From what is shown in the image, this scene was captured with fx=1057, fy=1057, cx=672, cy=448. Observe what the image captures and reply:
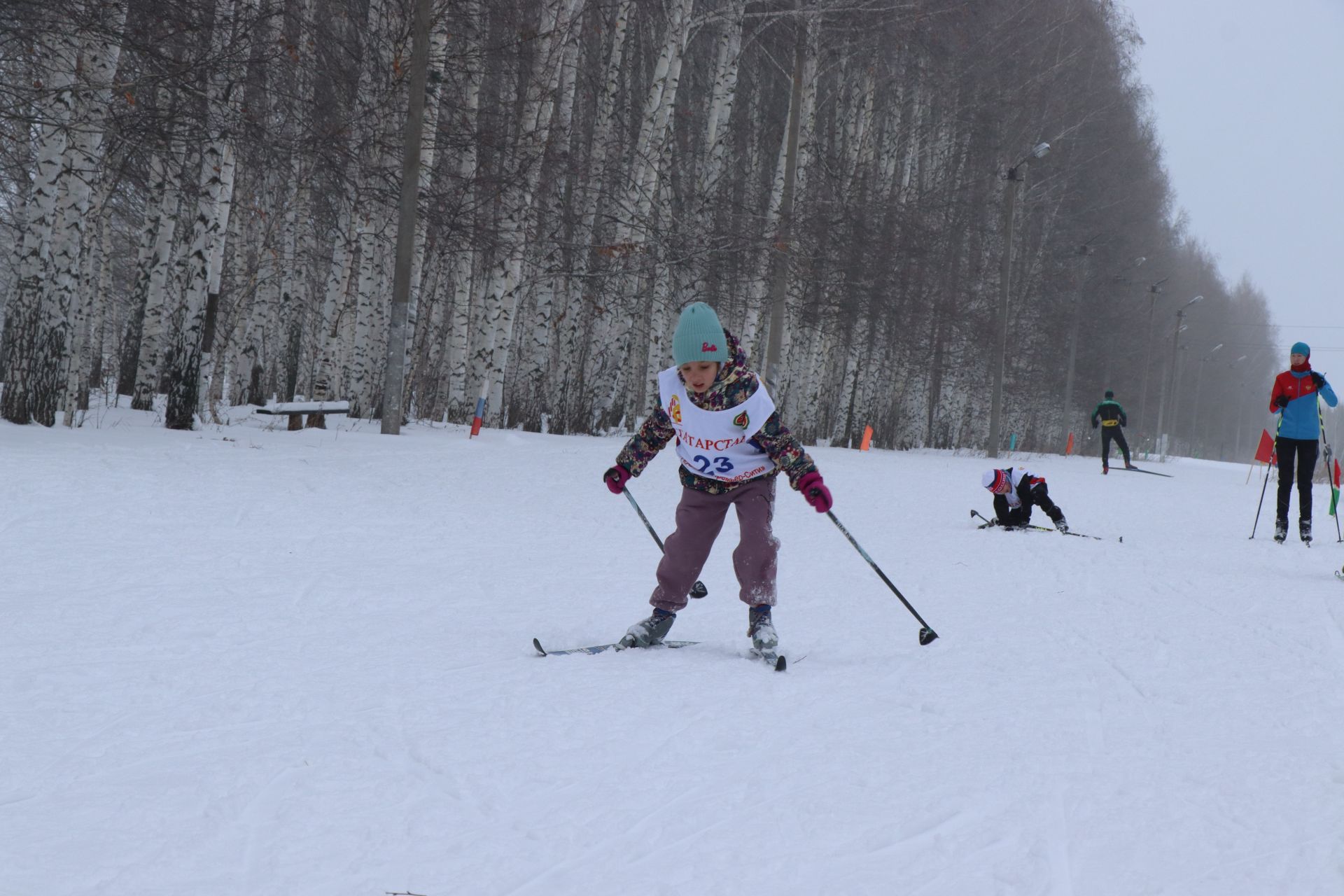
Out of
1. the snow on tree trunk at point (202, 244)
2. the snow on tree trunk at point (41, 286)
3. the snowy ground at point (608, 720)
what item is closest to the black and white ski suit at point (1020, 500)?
the snowy ground at point (608, 720)

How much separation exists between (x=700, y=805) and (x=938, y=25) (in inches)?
985

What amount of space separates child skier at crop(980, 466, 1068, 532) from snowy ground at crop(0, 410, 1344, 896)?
1.93 metres

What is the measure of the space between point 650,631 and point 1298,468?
8188 millimetres

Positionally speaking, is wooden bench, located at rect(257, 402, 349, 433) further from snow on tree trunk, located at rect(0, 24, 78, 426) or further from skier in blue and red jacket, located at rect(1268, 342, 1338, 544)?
skier in blue and red jacket, located at rect(1268, 342, 1338, 544)

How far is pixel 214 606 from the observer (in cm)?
522

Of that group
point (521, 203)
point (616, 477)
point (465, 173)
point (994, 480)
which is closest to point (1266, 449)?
point (994, 480)

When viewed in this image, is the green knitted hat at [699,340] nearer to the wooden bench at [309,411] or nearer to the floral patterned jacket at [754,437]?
the floral patterned jacket at [754,437]

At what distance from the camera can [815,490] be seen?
4.62 meters

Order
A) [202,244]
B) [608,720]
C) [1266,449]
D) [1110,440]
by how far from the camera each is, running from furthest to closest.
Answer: [1110,440] → [1266,449] → [202,244] → [608,720]

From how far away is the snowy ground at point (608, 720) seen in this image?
2.54 metres

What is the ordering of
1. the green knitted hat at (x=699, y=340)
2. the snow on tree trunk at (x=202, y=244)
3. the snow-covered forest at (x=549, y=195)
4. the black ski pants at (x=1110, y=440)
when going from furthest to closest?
the black ski pants at (x=1110, y=440) < the snow on tree trunk at (x=202, y=244) < the snow-covered forest at (x=549, y=195) < the green knitted hat at (x=699, y=340)

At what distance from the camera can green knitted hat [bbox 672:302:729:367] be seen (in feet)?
14.6

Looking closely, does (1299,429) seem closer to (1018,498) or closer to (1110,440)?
(1018,498)

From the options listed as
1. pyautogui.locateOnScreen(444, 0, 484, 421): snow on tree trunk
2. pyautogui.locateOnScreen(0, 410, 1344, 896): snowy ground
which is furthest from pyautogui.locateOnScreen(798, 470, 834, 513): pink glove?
pyautogui.locateOnScreen(444, 0, 484, 421): snow on tree trunk
